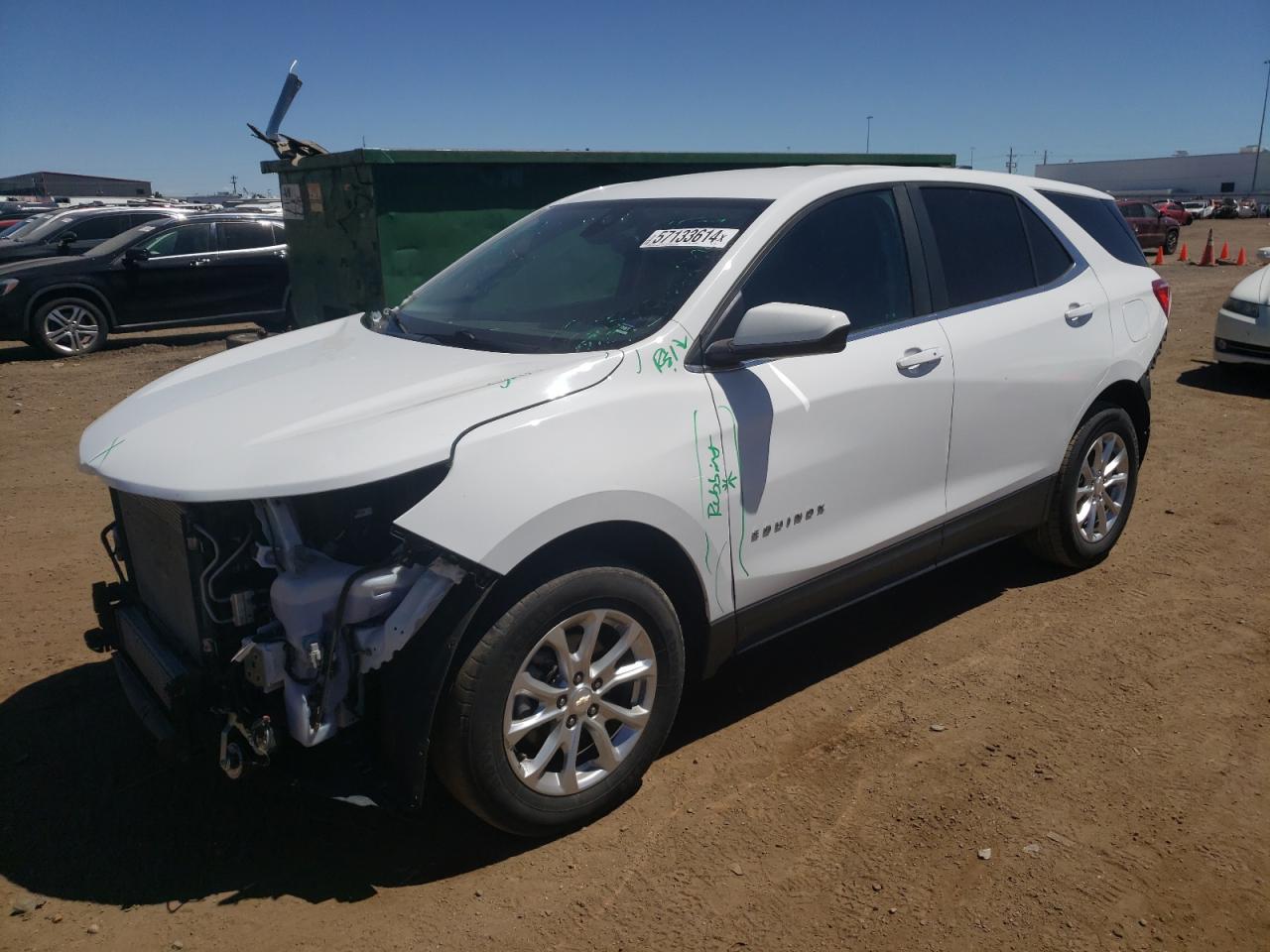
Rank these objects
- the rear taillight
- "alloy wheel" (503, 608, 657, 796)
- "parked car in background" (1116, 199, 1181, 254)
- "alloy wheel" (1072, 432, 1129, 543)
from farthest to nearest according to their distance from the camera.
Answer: "parked car in background" (1116, 199, 1181, 254)
the rear taillight
"alloy wheel" (1072, 432, 1129, 543)
"alloy wheel" (503, 608, 657, 796)

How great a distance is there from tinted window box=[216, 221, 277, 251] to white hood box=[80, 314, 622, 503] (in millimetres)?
10599

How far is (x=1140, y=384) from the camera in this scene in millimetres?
4789

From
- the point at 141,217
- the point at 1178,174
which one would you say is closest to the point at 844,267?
the point at 141,217

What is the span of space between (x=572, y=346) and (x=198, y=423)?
1.10 metres

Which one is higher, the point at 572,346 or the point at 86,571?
the point at 572,346

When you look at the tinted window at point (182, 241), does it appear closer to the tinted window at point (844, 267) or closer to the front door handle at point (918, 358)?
the tinted window at point (844, 267)

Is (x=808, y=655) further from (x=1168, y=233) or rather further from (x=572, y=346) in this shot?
(x=1168, y=233)

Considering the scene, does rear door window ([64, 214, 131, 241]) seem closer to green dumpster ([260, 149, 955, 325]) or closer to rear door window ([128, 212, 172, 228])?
rear door window ([128, 212, 172, 228])

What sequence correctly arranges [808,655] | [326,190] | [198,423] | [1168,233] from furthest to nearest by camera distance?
[1168,233], [326,190], [808,655], [198,423]

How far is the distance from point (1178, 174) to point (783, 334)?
10025 centimetres

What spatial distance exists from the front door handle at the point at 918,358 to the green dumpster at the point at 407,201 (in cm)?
504

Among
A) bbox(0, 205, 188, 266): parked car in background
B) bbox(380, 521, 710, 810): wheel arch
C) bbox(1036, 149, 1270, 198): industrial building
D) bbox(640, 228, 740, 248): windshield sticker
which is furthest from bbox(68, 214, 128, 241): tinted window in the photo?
bbox(1036, 149, 1270, 198): industrial building

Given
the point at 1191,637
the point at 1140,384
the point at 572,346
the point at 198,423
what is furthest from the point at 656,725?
the point at 1140,384

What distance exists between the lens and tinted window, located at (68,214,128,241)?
15.1 metres
